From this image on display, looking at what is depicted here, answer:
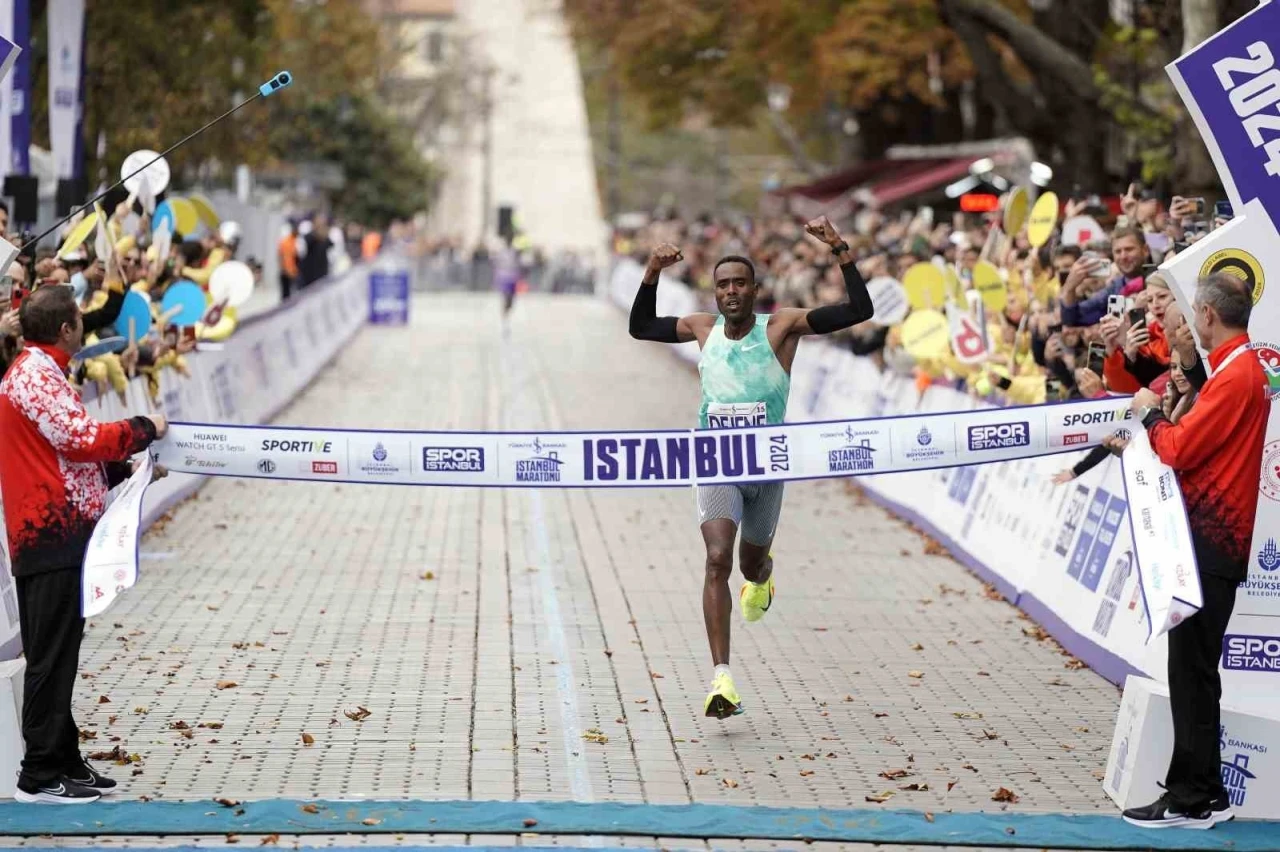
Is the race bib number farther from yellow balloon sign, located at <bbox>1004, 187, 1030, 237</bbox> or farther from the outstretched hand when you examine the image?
yellow balloon sign, located at <bbox>1004, 187, 1030, 237</bbox>

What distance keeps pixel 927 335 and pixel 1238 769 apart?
8.25 metres

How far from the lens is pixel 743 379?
9.54 metres

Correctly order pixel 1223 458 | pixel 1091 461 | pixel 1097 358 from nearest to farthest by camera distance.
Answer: pixel 1223 458 < pixel 1097 358 < pixel 1091 461

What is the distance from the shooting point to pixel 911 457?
370 inches

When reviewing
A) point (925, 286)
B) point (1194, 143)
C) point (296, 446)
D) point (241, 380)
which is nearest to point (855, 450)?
point (296, 446)

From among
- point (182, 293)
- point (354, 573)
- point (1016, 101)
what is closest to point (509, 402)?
point (1016, 101)

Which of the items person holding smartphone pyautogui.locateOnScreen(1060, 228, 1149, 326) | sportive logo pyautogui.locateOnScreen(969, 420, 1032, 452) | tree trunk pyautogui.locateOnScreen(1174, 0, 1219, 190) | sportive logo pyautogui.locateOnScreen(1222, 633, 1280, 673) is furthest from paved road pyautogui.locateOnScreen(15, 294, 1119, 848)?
tree trunk pyautogui.locateOnScreen(1174, 0, 1219, 190)

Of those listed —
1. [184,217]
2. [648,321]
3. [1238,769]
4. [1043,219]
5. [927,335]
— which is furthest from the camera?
[184,217]

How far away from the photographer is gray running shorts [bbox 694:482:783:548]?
9547mm

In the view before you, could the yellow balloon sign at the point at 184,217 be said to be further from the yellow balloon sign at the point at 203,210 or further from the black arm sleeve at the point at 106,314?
the black arm sleeve at the point at 106,314

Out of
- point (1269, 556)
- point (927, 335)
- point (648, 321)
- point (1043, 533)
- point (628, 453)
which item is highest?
point (648, 321)

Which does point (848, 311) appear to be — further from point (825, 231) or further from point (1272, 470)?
point (1272, 470)

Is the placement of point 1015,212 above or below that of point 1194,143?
below

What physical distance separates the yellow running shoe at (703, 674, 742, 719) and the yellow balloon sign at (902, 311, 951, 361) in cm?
737
